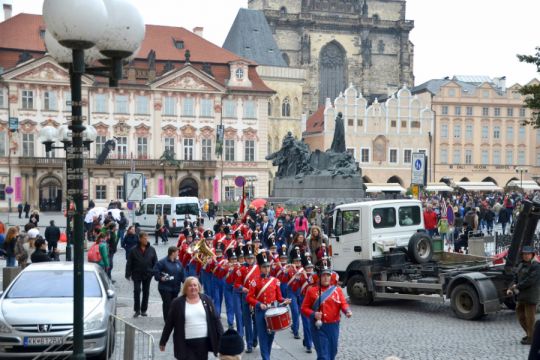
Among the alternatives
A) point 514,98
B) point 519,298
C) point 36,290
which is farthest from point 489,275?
point 514,98

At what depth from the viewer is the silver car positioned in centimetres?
994

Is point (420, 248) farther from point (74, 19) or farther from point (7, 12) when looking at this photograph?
point (7, 12)

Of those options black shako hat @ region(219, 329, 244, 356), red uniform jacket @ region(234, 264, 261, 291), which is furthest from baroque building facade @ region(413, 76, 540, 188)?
black shako hat @ region(219, 329, 244, 356)

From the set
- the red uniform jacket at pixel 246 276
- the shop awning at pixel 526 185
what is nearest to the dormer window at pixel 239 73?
the shop awning at pixel 526 185

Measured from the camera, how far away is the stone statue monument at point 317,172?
127 feet

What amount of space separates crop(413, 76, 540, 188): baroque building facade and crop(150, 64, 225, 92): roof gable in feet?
85.9

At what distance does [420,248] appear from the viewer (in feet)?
53.3

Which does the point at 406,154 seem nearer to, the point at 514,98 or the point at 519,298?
the point at 514,98

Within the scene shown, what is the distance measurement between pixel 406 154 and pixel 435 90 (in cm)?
845

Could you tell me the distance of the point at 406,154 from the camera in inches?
3204

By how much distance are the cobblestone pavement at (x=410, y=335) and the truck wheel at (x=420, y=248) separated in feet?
3.20

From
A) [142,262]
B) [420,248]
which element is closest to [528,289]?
[420,248]

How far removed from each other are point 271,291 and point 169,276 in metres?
2.61

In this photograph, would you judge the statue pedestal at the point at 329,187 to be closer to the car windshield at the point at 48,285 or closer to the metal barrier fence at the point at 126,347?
the car windshield at the point at 48,285
